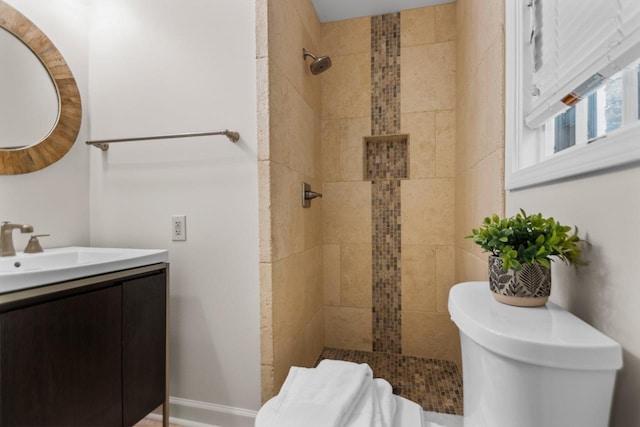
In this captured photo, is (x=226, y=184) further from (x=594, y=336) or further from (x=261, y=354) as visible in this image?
(x=594, y=336)

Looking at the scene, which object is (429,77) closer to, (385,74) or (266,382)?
(385,74)

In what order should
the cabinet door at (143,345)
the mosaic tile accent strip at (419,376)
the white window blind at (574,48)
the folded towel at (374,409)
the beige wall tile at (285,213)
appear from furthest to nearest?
the mosaic tile accent strip at (419,376) < the beige wall tile at (285,213) < the cabinet door at (143,345) < the folded towel at (374,409) < the white window blind at (574,48)

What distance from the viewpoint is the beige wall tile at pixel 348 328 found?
2174 millimetres

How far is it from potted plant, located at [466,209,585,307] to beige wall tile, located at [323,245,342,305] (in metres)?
1.53

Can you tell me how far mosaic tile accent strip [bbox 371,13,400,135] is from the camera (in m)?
2.11

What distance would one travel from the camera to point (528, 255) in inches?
26.8

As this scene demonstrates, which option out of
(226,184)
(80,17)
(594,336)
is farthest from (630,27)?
(80,17)

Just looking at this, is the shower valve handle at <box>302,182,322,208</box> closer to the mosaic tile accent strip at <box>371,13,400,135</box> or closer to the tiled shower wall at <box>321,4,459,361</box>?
the tiled shower wall at <box>321,4,459,361</box>

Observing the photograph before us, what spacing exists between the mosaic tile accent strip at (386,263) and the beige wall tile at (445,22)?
720 mm

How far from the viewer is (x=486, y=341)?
1.86 feet

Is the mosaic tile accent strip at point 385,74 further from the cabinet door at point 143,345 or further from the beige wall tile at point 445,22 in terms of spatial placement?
the cabinet door at point 143,345

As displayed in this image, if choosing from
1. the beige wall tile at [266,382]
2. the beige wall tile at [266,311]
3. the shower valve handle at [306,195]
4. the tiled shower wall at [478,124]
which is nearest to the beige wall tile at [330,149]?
the shower valve handle at [306,195]

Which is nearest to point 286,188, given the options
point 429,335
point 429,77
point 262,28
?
point 262,28

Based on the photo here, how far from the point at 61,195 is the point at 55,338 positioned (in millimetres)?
898
